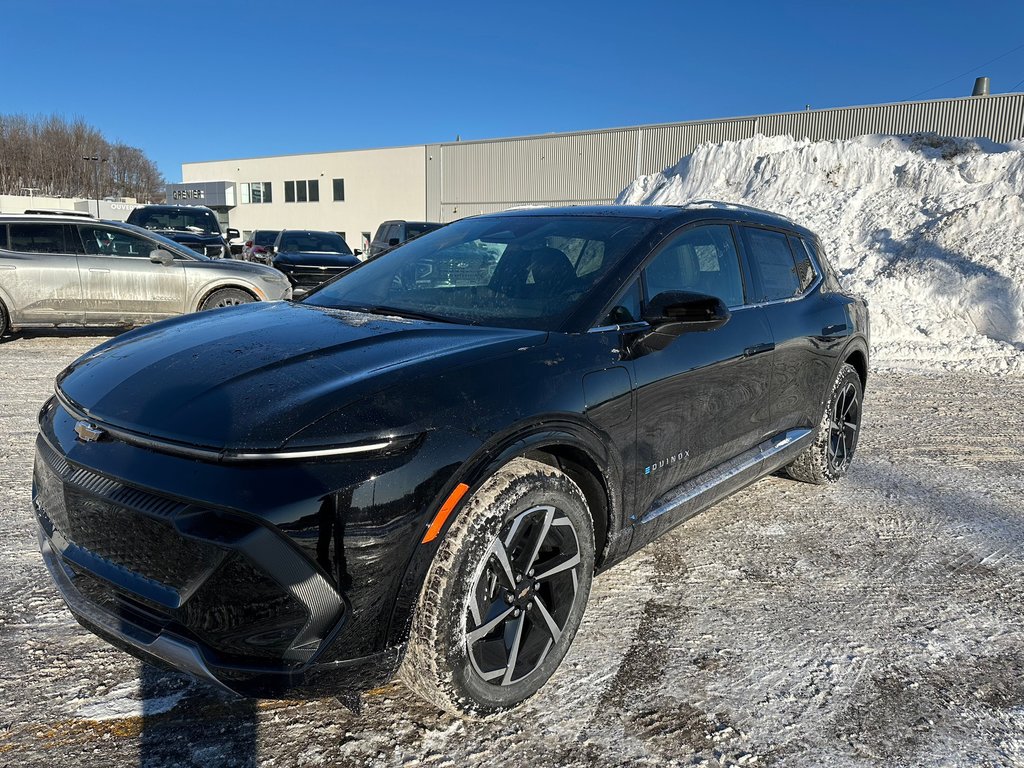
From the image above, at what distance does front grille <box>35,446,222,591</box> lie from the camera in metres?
1.91

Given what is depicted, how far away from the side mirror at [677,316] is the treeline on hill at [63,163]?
90245 millimetres

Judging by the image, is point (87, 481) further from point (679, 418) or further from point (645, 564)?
point (645, 564)

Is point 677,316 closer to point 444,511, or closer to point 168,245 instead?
point 444,511

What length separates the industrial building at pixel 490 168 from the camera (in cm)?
2458

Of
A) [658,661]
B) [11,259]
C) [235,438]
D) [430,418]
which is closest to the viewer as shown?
[235,438]

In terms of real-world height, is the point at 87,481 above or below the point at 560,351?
below

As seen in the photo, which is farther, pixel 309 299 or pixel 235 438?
pixel 309 299

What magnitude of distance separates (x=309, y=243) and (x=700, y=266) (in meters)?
14.4

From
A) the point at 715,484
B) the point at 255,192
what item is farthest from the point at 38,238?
the point at 255,192

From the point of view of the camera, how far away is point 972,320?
37.2 ft

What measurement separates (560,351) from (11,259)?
883 centimetres

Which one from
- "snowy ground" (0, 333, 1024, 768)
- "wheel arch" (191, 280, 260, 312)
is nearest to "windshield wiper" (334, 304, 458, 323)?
"snowy ground" (0, 333, 1024, 768)

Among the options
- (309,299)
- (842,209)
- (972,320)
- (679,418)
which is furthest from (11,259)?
(842,209)

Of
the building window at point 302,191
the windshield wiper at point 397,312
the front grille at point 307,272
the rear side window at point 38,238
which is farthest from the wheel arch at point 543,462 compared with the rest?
the building window at point 302,191
